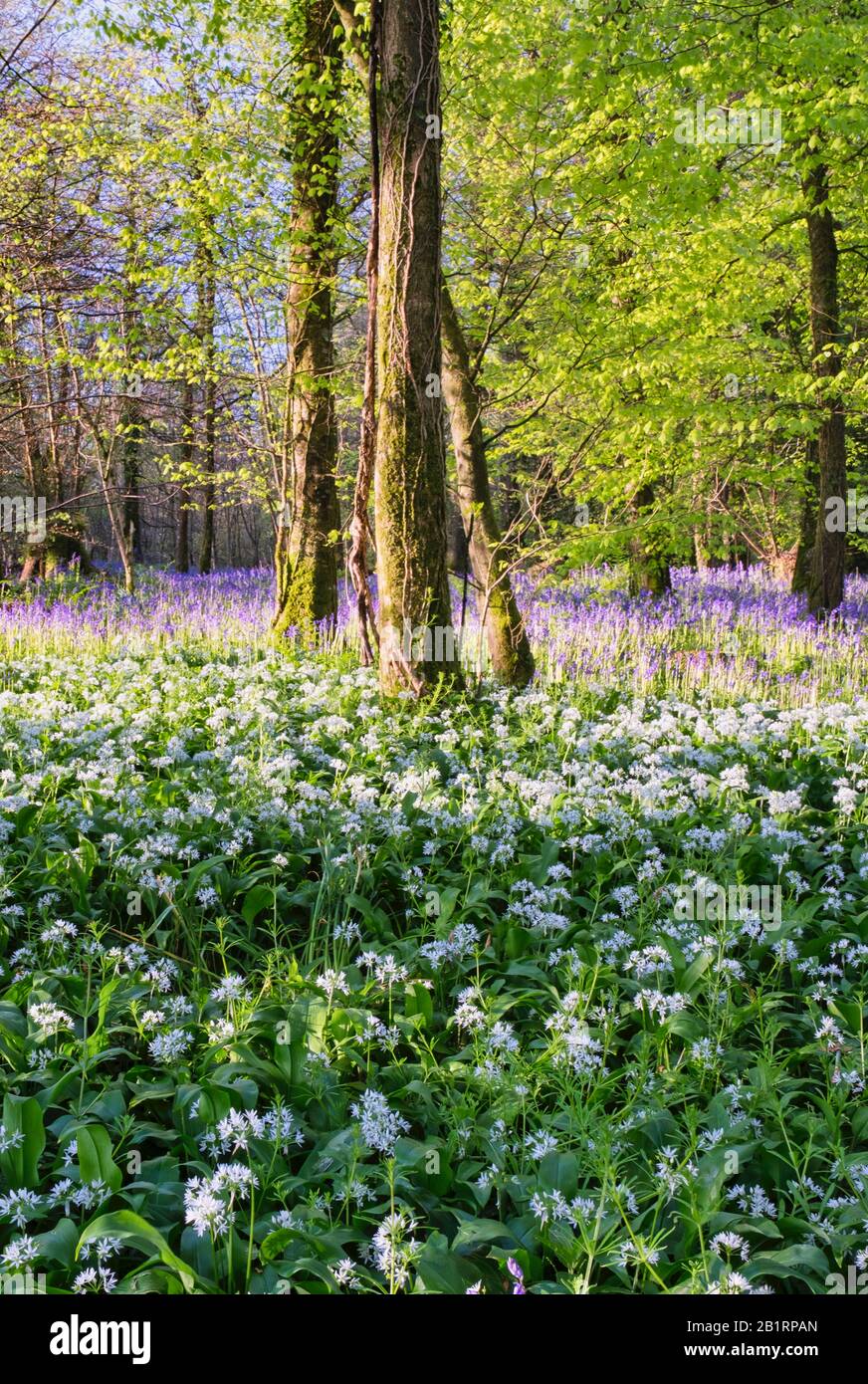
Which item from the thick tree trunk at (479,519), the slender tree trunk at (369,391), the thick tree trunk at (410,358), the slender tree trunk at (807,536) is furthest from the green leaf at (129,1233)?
the slender tree trunk at (807,536)

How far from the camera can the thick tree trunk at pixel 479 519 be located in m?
7.48

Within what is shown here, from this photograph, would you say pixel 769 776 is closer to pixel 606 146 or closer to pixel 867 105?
pixel 606 146

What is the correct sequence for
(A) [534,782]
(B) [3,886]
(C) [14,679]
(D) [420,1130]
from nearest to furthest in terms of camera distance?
(D) [420,1130] → (B) [3,886] → (A) [534,782] → (C) [14,679]

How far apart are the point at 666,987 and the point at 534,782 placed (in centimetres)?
139

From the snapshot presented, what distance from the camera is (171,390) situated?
19750mm

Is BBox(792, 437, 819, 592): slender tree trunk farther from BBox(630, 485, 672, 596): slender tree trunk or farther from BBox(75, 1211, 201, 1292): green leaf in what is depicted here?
BBox(75, 1211, 201, 1292): green leaf

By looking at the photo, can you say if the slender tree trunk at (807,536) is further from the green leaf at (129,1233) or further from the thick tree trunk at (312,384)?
the green leaf at (129,1233)

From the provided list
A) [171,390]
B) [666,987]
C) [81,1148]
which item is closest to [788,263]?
[171,390]

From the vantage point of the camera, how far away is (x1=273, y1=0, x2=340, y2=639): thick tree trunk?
28.2ft

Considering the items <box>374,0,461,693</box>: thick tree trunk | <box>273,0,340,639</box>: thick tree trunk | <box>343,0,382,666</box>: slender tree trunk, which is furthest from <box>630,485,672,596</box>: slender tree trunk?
<box>374,0,461,693</box>: thick tree trunk

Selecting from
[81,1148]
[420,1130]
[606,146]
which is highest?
[606,146]

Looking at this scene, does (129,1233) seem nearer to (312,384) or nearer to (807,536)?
(312,384)

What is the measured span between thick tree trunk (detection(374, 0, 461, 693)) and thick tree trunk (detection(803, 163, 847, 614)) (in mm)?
6980

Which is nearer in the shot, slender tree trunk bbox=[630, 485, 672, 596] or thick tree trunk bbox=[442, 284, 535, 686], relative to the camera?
thick tree trunk bbox=[442, 284, 535, 686]
